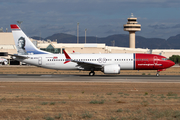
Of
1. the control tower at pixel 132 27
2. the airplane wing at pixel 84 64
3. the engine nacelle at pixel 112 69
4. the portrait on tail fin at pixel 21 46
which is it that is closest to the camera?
the engine nacelle at pixel 112 69

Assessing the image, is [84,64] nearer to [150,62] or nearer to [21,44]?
[150,62]

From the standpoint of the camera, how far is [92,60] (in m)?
41.2

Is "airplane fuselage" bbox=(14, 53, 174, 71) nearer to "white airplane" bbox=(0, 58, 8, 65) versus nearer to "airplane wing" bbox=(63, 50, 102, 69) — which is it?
"airplane wing" bbox=(63, 50, 102, 69)

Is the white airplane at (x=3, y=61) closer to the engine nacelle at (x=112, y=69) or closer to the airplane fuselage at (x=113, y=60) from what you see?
the airplane fuselage at (x=113, y=60)

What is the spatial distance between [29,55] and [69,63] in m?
7.18

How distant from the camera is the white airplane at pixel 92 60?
39625mm

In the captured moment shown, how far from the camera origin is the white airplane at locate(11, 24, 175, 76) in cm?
3962

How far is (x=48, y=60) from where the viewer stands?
41.8 meters

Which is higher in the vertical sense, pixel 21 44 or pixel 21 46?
pixel 21 44

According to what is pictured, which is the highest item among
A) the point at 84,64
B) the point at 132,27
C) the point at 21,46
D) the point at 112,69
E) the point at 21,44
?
the point at 132,27

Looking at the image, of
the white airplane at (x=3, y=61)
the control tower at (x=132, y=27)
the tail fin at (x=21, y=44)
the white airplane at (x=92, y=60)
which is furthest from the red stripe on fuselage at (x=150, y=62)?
the control tower at (x=132, y=27)

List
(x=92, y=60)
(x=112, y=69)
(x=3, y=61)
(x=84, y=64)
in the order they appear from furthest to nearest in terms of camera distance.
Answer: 1. (x=3, y=61)
2. (x=92, y=60)
3. (x=84, y=64)
4. (x=112, y=69)

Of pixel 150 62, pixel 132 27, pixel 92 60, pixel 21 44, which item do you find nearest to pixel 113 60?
pixel 92 60

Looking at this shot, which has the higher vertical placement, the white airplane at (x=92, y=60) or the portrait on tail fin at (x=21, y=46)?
the portrait on tail fin at (x=21, y=46)
